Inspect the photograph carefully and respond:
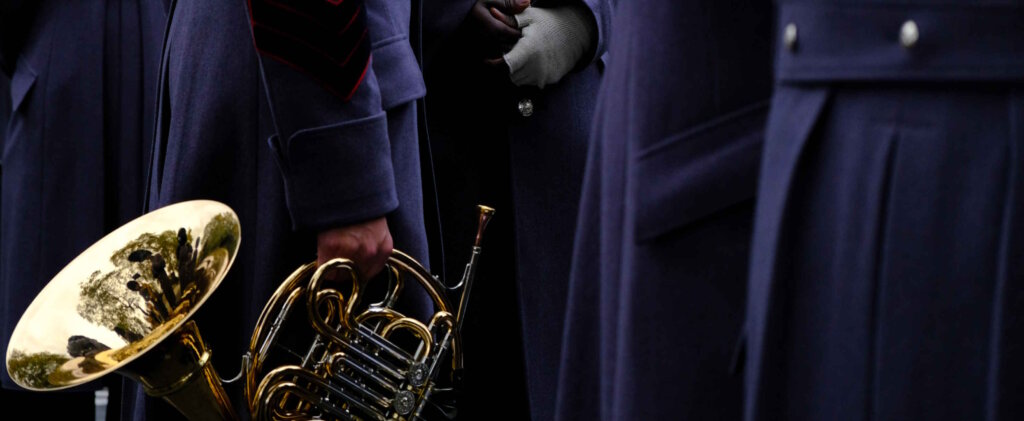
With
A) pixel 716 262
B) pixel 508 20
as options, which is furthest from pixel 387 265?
pixel 716 262

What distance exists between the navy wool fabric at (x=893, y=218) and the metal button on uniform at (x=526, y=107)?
1596 millimetres

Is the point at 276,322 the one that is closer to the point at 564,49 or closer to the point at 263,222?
the point at 263,222

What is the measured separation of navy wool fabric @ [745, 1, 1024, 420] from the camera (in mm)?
1160

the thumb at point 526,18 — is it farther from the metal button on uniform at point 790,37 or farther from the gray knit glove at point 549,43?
the metal button on uniform at point 790,37

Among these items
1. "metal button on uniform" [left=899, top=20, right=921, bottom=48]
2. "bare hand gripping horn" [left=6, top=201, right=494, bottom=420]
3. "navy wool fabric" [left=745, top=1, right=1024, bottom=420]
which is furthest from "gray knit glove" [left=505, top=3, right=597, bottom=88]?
"metal button on uniform" [left=899, top=20, right=921, bottom=48]

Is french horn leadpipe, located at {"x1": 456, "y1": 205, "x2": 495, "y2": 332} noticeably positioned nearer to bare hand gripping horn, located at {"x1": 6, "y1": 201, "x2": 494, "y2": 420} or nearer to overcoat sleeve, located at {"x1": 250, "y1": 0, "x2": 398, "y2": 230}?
bare hand gripping horn, located at {"x1": 6, "y1": 201, "x2": 494, "y2": 420}

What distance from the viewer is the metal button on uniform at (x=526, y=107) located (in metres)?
2.91

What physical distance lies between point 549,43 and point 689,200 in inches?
56.0

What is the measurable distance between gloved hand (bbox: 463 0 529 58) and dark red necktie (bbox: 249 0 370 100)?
567 mm

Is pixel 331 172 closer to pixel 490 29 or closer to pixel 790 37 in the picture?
pixel 490 29

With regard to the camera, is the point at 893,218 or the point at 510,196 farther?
the point at 510,196

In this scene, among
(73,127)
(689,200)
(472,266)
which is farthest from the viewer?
(73,127)

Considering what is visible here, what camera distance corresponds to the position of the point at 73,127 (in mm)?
4215

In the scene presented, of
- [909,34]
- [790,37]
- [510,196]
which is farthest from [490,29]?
[909,34]
